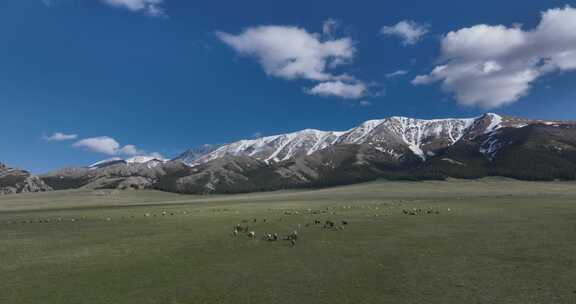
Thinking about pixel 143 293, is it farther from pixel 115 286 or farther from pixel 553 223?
pixel 553 223

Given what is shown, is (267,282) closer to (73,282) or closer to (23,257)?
(73,282)

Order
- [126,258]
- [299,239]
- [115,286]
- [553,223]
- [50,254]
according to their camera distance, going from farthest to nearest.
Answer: [553,223], [299,239], [50,254], [126,258], [115,286]

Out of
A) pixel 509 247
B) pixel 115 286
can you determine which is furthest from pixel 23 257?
pixel 509 247

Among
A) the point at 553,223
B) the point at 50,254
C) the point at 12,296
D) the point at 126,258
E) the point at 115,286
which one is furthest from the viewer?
the point at 553,223

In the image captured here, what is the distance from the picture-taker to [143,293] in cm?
1870

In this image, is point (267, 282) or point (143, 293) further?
point (267, 282)

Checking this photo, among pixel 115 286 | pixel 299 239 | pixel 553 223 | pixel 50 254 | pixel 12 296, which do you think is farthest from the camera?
pixel 553 223

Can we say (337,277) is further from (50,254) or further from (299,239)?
(50,254)

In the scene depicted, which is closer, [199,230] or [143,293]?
[143,293]

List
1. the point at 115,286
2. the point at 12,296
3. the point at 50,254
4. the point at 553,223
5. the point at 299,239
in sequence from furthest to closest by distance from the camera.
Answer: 1. the point at 553,223
2. the point at 299,239
3. the point at 50,254
4. the point at 115,286
5. the point at 12,296

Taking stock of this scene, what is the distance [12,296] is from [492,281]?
73.3ft

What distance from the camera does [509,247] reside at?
1096 inches

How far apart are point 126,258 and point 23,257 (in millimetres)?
7700

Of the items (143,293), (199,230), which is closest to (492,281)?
(143,293)
